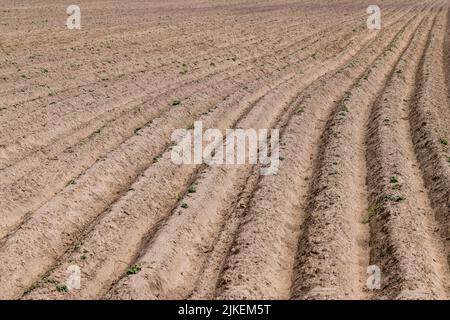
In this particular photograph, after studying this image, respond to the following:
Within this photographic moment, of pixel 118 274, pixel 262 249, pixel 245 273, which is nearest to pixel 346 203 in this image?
pixel 262 249

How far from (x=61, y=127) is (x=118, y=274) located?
9.77m

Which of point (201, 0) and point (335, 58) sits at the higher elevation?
point (201, 0)

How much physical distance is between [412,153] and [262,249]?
8.87 metres

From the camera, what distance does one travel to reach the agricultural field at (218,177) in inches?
462

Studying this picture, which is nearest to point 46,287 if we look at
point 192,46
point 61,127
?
point 61,127

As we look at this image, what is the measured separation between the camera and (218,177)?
16.5 metres

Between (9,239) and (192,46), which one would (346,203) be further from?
(192,46)

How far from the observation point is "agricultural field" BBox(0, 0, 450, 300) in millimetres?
11742

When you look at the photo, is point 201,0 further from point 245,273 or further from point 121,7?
point 245,273

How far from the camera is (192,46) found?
36.0m

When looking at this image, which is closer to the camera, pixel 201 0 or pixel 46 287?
pixel 46 287
